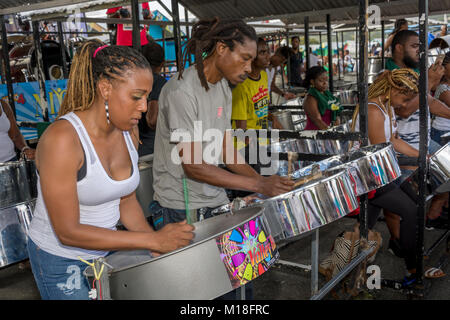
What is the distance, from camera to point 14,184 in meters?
2.14

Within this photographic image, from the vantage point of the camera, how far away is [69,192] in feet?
3.05

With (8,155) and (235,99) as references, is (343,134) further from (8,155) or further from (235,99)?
(8,155)

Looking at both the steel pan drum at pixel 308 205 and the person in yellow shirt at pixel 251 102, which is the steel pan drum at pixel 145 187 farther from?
the steel pan drum at pixel 308 205

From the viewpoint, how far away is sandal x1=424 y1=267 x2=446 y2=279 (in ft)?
7.84

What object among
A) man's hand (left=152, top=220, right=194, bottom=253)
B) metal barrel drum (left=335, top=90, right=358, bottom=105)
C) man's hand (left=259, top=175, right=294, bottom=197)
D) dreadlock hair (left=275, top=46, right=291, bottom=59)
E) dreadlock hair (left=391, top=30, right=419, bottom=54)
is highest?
dreadlock hair (left=391, top=30, right=419, bottom=54)

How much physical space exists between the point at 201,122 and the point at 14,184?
3.79ft

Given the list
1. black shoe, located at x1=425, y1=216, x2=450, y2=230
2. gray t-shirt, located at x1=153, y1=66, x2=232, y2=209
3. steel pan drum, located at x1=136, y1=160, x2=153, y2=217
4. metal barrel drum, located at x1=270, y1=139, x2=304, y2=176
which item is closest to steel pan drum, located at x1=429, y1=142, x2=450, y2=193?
metal barrel drum, located at x1=270, y1=139, x2=304, y2=176

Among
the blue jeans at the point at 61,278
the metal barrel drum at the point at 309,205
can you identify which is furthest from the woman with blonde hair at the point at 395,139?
the blue jeans at the point at 61,278

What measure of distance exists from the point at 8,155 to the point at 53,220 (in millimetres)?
1743

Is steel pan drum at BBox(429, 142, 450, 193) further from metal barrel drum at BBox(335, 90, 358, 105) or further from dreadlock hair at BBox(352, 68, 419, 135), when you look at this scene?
metal barrel drum at BBox(335, 90, 358, 105)

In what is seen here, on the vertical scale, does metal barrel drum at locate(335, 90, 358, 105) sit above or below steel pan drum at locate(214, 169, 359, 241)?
below

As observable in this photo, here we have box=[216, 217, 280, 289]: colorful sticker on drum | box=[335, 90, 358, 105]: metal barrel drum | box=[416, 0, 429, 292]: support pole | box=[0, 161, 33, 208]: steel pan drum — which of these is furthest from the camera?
box=[335, 90, 358, 105]: metal barrel drum

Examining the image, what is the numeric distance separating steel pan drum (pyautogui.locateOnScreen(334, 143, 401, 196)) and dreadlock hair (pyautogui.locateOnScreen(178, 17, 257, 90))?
1.82 ft

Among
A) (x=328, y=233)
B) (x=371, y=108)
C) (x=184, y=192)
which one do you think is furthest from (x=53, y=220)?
(x=328, y=233)
